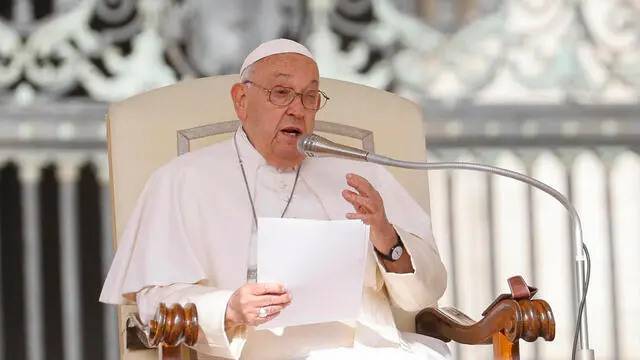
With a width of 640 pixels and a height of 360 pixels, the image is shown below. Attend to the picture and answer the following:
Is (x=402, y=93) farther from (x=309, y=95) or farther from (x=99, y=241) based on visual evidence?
(x=309, y=95)

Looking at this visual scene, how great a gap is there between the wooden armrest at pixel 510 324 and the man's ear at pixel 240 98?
81 cm

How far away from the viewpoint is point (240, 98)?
11.5 feet

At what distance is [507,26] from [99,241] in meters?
1.85

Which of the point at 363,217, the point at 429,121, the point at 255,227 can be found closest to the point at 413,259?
the point at 363,217

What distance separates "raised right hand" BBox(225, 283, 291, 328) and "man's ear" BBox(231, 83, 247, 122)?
681 mm

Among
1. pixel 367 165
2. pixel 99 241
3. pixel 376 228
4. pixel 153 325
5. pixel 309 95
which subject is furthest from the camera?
pixel 99 241

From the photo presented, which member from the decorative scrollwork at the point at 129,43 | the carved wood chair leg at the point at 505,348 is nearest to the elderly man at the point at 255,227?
the carved wood chair leg at the point at 505,348

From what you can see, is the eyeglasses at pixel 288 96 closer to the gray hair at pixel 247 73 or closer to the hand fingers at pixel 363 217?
the gray hair at pixel 247 73

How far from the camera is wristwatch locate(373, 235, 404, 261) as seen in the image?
3.27 metres

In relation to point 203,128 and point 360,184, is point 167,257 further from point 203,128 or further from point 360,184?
point 360,184

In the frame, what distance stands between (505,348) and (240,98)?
100cm

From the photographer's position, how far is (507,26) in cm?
518

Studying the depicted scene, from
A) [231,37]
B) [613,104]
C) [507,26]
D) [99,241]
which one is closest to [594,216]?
[613,104]

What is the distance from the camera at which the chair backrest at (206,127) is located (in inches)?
139
